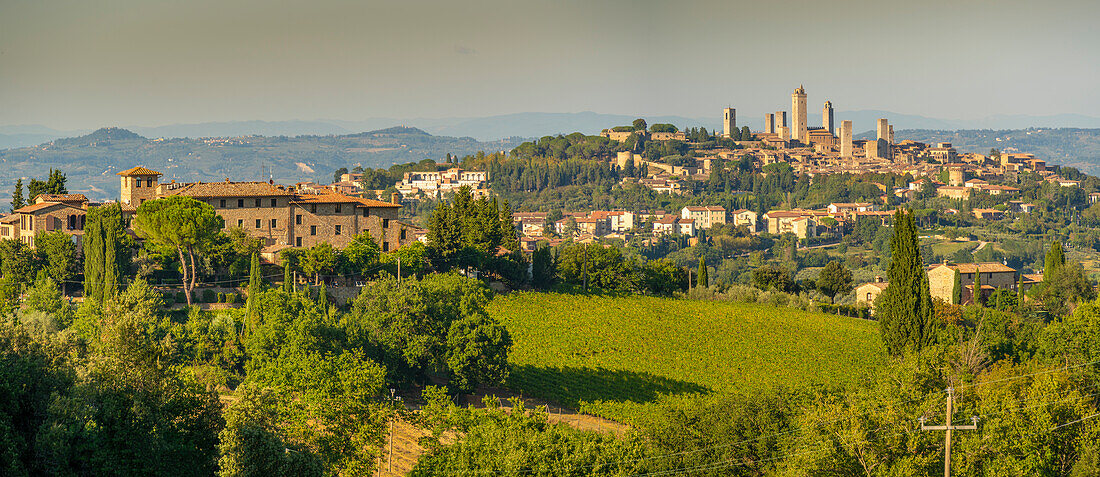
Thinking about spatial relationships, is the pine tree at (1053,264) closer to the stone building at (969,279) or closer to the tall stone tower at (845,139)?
the stone building at (969,279)

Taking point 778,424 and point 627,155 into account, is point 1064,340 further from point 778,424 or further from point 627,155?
point 627,155

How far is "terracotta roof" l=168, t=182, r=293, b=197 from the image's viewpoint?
46938 mm

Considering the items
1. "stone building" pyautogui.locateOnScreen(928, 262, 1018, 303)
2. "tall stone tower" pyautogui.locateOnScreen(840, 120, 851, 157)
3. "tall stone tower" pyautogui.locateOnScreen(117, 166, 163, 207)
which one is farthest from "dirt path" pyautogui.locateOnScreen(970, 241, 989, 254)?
"tall stone tower" pyautogui.locateOnScreen(117, 166, 163, 207)

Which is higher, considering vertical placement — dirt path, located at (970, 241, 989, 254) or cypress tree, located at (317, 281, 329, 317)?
cypress tree, located at (317, 281, 329, 317)

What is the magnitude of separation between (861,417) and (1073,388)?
30.2 feet

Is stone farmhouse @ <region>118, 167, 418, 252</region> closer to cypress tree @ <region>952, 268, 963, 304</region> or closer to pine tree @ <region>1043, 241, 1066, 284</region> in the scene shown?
cypress tree @ <region>952, 268, 963, 304</region>

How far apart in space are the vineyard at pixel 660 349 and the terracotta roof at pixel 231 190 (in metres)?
10.8

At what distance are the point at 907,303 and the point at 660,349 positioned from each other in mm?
9249

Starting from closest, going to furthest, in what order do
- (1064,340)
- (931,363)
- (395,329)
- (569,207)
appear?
(931,363) < (395,329) < (1064,340) < (569,207)

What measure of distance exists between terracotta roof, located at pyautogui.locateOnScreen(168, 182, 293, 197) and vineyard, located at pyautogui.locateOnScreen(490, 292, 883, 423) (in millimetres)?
10761

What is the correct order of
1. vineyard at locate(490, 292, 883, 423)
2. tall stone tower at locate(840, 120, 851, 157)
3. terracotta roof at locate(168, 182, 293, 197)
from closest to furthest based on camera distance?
vineyard at locate(490, 292, 883, 423) < terracotta roof at locate(168, 182, 293, 197) < tall stone tower at locate(840, 120, 851, 157)

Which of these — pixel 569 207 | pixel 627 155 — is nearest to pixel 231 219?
pixel 569 207

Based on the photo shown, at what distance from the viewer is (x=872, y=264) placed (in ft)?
393

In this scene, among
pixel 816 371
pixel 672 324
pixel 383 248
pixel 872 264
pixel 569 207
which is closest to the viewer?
pixel 816 371
